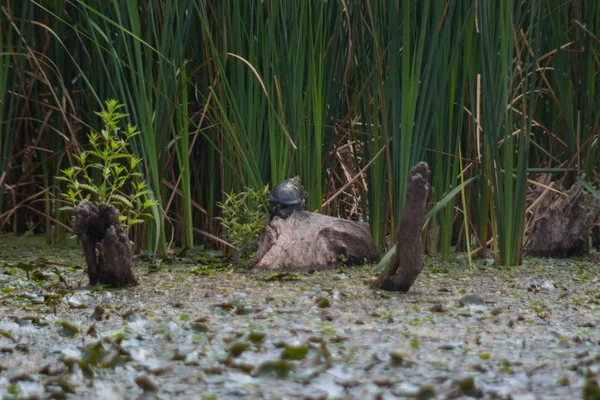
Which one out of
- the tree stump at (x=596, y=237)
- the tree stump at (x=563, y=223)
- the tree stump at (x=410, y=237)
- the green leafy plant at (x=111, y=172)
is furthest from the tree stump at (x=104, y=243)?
the tree stump at (x=596, y=237)

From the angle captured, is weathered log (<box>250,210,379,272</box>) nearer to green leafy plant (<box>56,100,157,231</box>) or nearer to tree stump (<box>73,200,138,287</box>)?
green leafy plant (<box>56,100,157,231</box>)

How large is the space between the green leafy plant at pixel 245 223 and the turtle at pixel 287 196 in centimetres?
9

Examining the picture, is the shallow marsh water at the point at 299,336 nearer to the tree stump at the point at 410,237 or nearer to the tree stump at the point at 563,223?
→ the tree stump at the point at 410,237

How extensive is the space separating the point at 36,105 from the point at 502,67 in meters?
2.51

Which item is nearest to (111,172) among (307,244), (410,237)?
(307,244)

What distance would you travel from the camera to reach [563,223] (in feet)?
14.8

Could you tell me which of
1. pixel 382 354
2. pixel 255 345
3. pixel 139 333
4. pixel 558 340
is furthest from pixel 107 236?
pixel 558 340

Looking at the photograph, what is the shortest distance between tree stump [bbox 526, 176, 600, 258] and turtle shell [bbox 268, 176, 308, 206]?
1245 millimetres

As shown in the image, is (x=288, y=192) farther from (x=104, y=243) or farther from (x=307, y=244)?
(x=104, y=243)

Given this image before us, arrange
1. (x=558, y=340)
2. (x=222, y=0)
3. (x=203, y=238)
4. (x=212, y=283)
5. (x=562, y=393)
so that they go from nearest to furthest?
(x=562, y=393) < (x=558, y=340) < (x=212, y=283) < (x=222, y=0) < (x=203, y=238)

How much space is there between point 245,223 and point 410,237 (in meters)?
1.17

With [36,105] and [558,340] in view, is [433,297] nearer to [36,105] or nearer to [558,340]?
[558,340]

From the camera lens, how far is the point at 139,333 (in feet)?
8.50

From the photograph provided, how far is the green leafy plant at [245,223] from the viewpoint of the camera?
13.3ft
